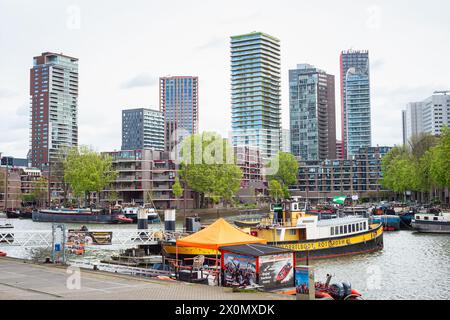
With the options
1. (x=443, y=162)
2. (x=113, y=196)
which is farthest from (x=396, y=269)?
(x=113, y=196)

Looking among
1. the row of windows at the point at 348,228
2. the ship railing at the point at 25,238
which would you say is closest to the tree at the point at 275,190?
the row of windows at the point at 348,228

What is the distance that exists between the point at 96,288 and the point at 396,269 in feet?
87.3

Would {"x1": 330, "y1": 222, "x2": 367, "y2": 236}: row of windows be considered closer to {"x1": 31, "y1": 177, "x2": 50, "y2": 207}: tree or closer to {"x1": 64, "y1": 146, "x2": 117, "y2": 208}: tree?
{"x1": 64, "y1": 146, "x2": 117, "y2": 208}: tree

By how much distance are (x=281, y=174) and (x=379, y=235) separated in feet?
408

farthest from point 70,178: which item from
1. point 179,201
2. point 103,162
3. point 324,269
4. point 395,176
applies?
point 324,269

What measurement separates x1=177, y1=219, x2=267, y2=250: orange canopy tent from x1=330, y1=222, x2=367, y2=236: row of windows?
21.7m

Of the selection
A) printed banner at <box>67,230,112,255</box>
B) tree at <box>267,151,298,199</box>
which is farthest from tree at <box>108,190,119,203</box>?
printed banner at <box>67,230,112,255</box>

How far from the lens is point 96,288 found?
21750mm

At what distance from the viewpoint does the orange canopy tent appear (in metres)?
28.0

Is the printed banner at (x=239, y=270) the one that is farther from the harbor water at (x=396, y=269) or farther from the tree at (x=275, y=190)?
the tree at (x=275, y=190)

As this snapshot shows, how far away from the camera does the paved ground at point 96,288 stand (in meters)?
19.6

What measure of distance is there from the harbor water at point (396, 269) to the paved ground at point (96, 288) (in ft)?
40.7

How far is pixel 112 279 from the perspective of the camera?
2453cm

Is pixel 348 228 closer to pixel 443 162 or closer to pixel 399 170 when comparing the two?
pixel 443 162
